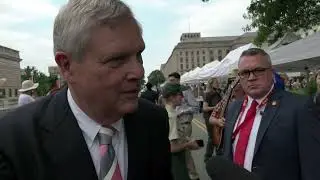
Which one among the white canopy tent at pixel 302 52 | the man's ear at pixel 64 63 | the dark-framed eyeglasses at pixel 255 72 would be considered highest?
the white canopy tent at pixel 302 52

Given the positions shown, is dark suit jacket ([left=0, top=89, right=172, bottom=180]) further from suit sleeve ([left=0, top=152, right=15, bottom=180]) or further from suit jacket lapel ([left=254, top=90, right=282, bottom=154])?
suit jacket lapel ([left=254, top=90, right=282, bottom=154])

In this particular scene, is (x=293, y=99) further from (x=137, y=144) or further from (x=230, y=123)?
(x=137, y=144)

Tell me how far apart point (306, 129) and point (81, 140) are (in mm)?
2135

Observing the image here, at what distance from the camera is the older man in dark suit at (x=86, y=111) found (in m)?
1.60

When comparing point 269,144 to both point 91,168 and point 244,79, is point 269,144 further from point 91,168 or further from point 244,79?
point 91,168

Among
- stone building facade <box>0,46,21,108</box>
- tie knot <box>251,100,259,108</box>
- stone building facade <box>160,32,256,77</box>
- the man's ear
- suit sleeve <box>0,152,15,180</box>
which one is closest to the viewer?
suit sleeve <box>0,152,15,180</box>

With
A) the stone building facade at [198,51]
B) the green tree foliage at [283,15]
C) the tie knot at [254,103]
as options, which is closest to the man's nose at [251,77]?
the tie knot at [254,103]

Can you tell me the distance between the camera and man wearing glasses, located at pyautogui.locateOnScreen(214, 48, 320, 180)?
3.38 metres

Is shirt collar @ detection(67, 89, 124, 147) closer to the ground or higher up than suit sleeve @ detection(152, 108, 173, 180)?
higher up

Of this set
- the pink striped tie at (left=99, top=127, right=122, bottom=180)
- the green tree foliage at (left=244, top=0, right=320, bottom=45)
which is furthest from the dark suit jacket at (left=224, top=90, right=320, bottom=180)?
the green tree foliage at (left=244, top=0, right=320, bottom=45)

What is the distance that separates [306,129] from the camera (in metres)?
3.40

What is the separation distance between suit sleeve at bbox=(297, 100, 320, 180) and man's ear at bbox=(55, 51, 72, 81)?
216cm

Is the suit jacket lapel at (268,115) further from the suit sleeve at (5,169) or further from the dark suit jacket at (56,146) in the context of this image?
the suit sleeve at (5,169)

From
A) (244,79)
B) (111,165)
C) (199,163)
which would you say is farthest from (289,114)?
(199,163)
